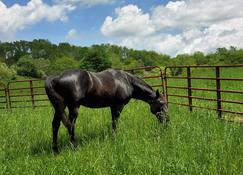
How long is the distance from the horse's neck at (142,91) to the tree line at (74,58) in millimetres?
62142

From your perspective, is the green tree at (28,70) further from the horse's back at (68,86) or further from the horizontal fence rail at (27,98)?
the horse's back at (68,86)

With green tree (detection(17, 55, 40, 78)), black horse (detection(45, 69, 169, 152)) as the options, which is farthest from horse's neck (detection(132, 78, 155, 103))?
green tree (detection(17, 55, 40, 78))

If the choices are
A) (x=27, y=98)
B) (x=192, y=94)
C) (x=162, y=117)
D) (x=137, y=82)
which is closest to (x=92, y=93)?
(x=137, y=82)

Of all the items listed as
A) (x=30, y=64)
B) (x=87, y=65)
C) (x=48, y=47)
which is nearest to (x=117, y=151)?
(x=87, y=65)

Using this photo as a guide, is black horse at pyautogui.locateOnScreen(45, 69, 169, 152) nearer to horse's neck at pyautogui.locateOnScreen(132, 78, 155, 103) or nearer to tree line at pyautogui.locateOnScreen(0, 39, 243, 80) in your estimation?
horse's neck at pyautogui.locateOnScreen(132, 78, 155, 103)

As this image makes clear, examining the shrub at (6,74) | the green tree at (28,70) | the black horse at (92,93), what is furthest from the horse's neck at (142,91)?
the green tree at (28,70)

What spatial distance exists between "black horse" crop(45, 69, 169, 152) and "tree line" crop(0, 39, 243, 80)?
204 feet

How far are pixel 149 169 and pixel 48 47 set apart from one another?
122444mm

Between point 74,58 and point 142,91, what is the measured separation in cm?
12032

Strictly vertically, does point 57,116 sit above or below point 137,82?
below

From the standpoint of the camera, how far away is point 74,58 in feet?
414

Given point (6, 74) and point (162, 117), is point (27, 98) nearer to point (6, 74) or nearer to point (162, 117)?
point (162, 117)

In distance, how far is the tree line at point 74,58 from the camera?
75125 mm

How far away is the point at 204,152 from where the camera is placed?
446 cm
